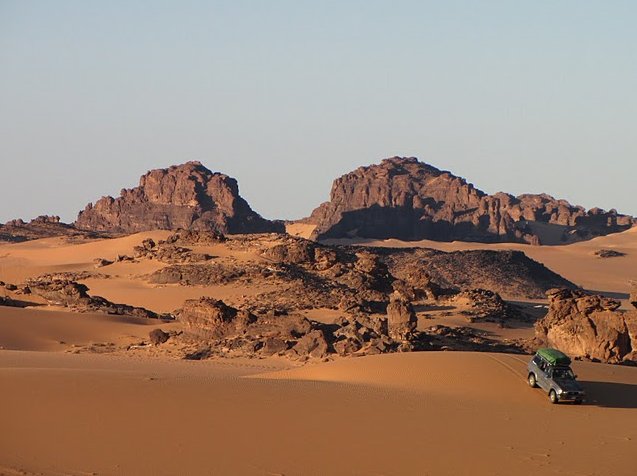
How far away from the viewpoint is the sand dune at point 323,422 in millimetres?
14867

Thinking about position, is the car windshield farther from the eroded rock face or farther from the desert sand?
the eroded rock face

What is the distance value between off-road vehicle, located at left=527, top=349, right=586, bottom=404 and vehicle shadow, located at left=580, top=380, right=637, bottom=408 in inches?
26.7

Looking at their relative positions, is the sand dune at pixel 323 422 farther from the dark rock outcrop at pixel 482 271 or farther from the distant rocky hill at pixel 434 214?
the distant rocky hill at pixel 434 214

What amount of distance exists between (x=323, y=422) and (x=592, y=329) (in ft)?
45.9

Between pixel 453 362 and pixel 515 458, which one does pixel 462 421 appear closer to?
pixel 515 458

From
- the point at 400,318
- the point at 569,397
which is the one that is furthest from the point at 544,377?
the point at 400,318

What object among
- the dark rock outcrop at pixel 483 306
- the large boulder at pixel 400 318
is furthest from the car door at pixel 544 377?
the dark rock outcrop at pixel 483 306

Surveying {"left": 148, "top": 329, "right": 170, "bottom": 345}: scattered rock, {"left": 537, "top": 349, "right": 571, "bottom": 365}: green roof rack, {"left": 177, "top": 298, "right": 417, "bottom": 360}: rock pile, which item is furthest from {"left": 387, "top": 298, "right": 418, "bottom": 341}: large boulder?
{"left": 537, "top": 349, "right": 571, "bottom": 365}: green roof rack

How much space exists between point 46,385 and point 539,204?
105609 millimetres

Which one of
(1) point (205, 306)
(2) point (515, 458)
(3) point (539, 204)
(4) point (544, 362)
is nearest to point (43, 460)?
(2) point (515, 458)

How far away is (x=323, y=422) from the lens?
57.6 feet

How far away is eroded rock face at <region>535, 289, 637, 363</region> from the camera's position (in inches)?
1149

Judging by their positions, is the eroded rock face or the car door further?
the eroded rock face

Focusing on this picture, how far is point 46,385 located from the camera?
18.6 meters
